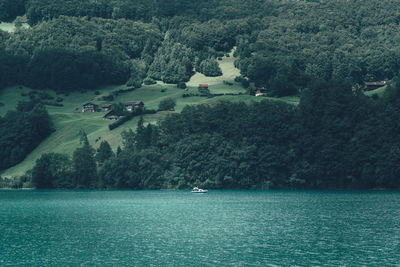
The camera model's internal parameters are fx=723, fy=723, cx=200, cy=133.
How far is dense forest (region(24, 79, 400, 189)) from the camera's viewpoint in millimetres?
174625

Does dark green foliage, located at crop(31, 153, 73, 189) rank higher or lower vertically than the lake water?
higher

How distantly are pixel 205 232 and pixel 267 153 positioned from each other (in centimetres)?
9234

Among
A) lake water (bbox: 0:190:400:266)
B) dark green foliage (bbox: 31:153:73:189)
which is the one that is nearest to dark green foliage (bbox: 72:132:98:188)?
dark green foliage (bbox: 31:153:73:189)

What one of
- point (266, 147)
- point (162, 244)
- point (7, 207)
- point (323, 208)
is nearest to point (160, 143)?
point (266, 147)

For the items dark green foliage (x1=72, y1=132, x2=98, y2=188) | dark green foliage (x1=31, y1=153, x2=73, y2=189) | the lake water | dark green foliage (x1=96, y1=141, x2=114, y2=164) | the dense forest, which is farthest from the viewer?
dark green foliage (x1=96, y1=141, x2=114, y2=164)

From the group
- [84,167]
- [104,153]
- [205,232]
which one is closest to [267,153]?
[104,153]

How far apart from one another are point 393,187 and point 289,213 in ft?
220

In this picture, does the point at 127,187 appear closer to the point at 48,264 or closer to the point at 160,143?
the point at 160,143

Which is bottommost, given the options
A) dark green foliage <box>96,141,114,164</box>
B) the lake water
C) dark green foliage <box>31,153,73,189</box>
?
the lake water

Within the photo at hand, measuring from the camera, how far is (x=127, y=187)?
194 m

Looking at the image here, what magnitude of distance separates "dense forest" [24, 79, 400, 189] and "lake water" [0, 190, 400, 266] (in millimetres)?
36016

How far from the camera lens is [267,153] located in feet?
591

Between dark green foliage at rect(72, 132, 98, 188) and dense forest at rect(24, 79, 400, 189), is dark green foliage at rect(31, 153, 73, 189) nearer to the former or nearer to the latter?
dense forest at rect(24, 79, 400, 189)

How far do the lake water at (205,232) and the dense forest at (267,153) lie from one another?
118ft
